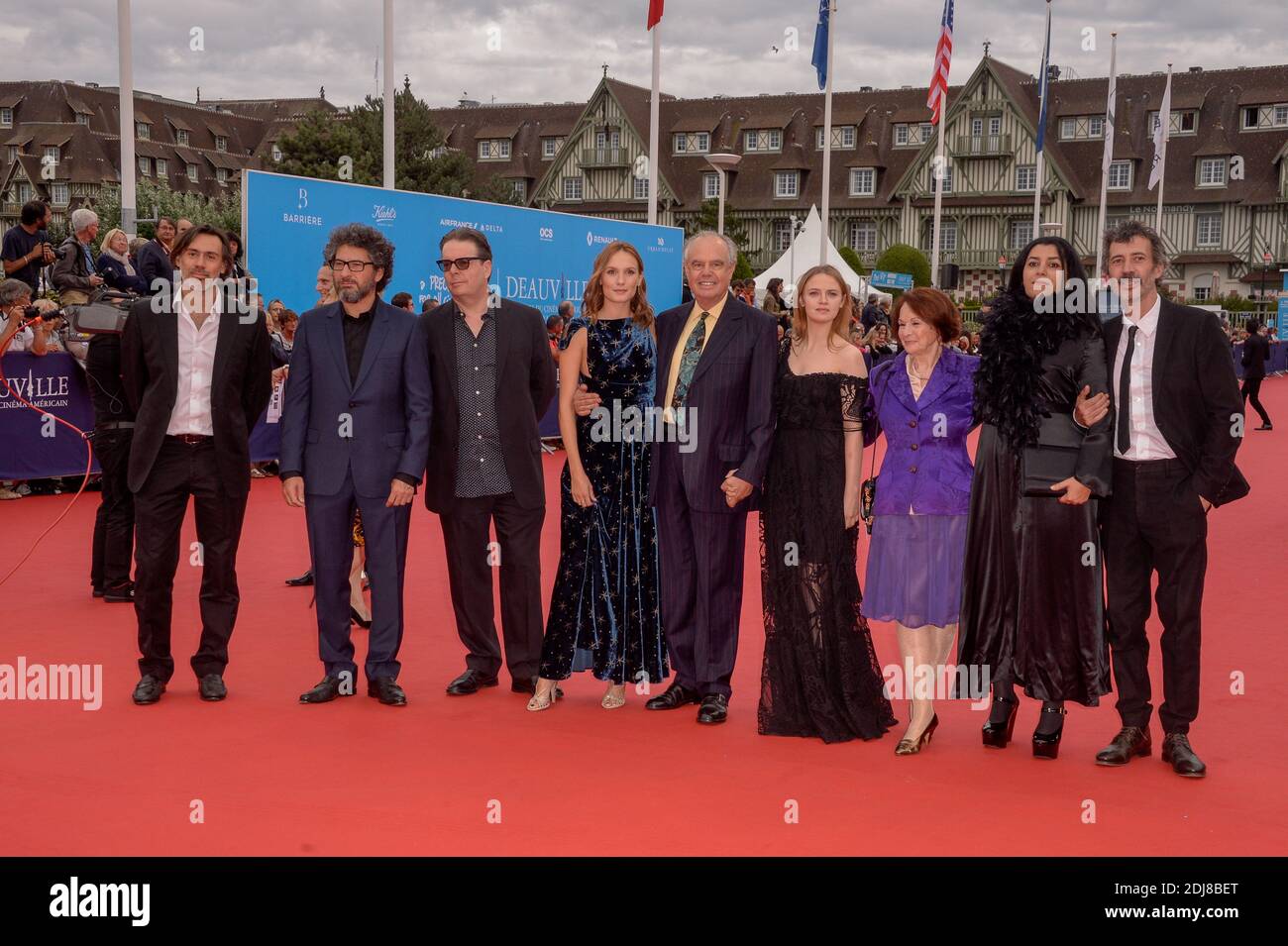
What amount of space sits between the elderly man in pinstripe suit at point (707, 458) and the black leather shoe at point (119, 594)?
3993 millimetres

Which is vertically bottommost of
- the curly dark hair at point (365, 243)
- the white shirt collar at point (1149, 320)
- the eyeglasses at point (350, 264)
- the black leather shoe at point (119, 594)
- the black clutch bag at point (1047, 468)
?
the black leather shoe at point (119, 594)

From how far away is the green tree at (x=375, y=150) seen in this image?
51281mm

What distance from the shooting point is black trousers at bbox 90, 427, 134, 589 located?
8.91 metres

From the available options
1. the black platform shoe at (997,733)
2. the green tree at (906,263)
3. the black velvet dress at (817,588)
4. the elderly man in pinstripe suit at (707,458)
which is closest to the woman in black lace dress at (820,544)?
the black velvet dress at (817,588)

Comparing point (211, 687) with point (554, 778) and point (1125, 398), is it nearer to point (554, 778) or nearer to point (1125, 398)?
point (554, 778)

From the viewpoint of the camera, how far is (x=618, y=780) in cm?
540

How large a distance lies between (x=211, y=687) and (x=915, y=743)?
10.8 ft

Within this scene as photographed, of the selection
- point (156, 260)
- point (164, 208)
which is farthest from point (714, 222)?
point (156, 260)

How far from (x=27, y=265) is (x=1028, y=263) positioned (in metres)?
11.2

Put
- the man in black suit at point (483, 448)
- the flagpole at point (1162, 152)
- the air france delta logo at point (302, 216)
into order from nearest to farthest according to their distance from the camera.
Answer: the man in black suit at point (483, 448)
the air france delta logo at point (302, 216)
the flagpole at point (1162, 152)

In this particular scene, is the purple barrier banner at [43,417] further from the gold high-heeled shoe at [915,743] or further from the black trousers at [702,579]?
the gold high-heeled shoe at [915,743]

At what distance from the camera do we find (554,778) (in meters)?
5.42
